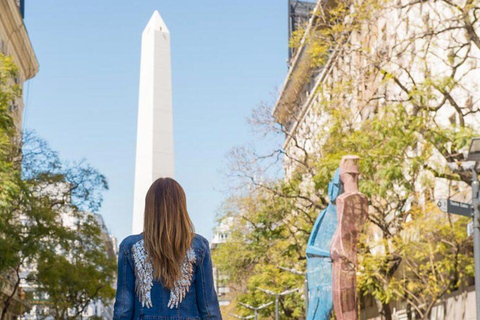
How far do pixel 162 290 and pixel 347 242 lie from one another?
1642 centimetres

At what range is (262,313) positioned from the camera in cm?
6056

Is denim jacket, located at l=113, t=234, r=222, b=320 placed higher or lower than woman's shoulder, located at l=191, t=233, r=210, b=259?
lower

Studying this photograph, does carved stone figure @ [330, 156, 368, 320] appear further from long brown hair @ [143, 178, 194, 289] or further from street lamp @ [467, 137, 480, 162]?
long brown hair @ [143, 178, 194, 289]

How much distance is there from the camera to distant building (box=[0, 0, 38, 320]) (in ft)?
168

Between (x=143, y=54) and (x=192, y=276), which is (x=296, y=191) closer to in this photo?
(x=143, y=54)

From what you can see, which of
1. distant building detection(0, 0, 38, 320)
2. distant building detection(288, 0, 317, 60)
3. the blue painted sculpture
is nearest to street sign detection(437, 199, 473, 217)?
the blue painted sculpture

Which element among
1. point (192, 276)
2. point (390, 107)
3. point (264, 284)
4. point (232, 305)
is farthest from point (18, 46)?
point (192, 276)

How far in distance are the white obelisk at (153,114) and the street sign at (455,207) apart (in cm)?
1298

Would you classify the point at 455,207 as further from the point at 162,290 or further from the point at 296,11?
the point at 296,11

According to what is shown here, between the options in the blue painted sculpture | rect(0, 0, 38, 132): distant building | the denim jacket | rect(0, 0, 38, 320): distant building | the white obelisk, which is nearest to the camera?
the denim jacket

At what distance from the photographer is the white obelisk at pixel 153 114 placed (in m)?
28.4

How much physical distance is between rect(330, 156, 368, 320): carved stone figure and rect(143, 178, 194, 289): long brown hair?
52.4 feet

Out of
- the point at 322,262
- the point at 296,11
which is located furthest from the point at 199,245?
the point at 296,11

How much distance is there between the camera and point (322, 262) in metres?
20.8
